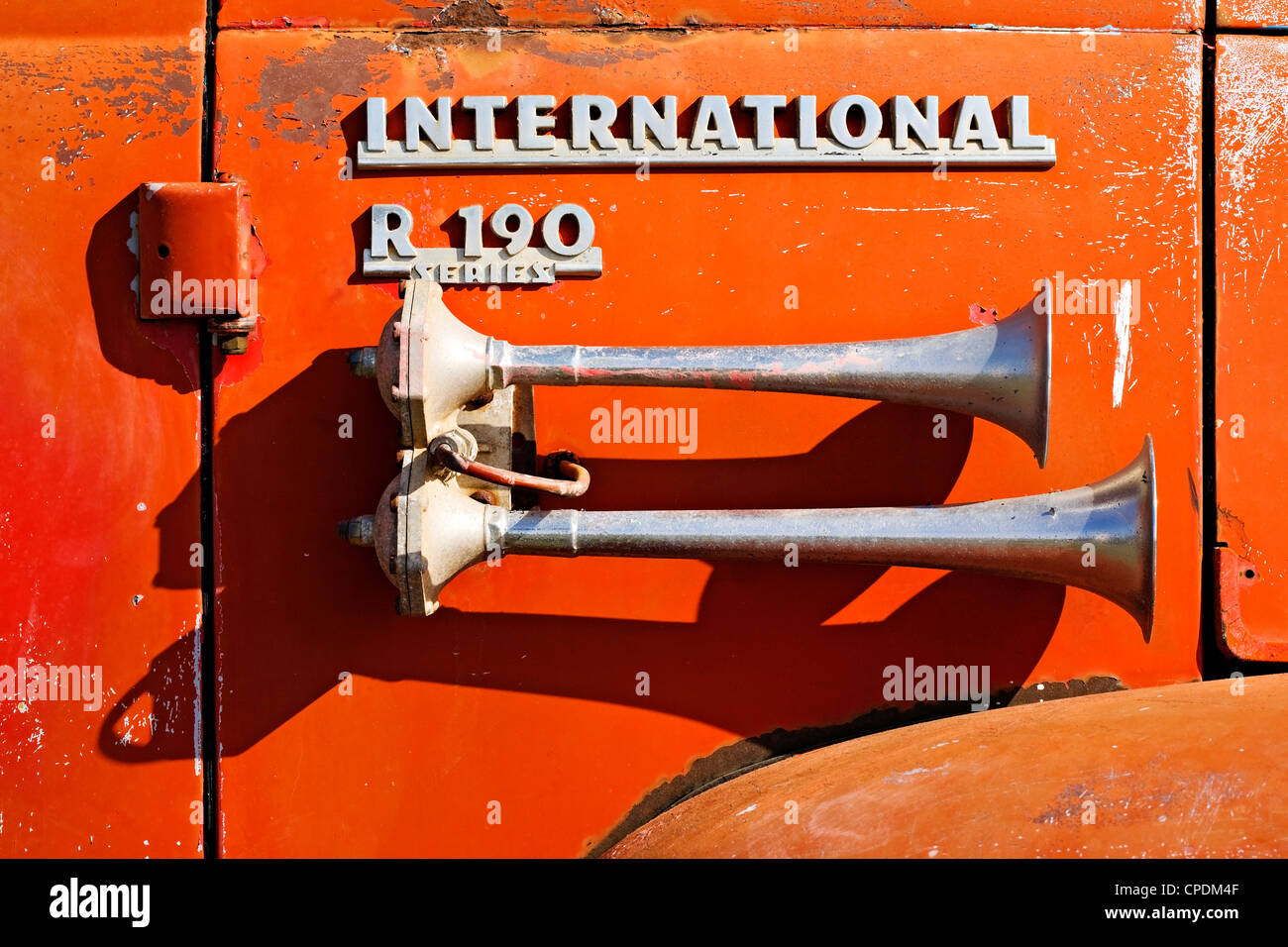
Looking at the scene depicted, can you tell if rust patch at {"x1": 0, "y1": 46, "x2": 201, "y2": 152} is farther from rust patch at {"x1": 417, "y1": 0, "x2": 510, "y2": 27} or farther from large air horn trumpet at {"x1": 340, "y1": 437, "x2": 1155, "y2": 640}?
large air horn trumpet at {"x1": 340, "y1": 437, "x2": 1155, "y2": 640}

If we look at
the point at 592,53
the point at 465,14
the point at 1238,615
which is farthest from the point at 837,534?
the point at 465,14

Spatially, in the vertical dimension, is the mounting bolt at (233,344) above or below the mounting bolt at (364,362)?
above

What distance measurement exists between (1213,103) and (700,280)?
796 millimetres

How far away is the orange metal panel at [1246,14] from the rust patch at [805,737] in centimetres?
98

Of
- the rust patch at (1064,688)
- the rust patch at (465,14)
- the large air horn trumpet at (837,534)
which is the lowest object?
the rust patch at (1064,688)

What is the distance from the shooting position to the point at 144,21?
64.1 inches

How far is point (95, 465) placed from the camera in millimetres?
1576

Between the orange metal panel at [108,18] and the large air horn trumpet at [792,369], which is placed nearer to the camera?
the large air horn trumpet at [792,369]

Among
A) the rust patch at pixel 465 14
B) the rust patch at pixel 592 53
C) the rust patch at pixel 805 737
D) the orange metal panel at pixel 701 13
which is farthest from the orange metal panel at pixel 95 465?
the rust patch at pixel 805 737

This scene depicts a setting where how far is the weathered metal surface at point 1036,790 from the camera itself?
1148 millimetres

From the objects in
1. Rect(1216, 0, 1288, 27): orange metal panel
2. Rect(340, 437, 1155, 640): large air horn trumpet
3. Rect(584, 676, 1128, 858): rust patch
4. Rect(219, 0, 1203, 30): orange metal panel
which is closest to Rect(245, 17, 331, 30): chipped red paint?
Rect(219, 0, 1203, 30): orange metal panel

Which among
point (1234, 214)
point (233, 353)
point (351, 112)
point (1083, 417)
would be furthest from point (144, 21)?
point (1234, 214)

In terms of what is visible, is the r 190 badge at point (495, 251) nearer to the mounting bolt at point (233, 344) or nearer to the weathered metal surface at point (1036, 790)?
the mounting bolt at point (233, 344)
